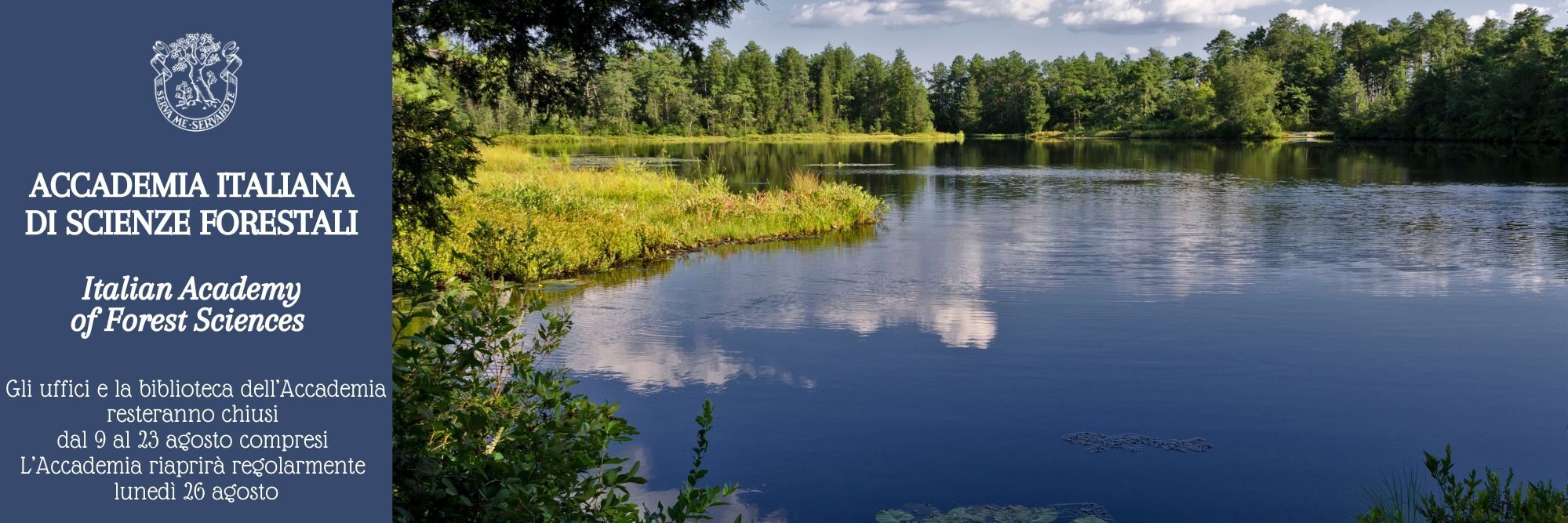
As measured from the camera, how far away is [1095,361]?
11.1 m

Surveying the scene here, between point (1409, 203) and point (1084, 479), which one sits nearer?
point (1084, 479)

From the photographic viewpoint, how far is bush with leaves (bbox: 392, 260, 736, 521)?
4.14 meters

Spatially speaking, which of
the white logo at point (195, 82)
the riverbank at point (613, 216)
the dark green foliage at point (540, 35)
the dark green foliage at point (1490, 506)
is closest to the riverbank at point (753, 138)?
the riverbank at point (613, 216)

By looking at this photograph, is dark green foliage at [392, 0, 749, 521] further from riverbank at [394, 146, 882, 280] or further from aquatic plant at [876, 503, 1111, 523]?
riverbank at [394, 146, 882, 280]

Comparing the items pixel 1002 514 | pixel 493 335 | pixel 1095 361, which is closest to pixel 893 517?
pixel 1002 514

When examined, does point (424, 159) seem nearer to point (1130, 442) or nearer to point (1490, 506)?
point (1130, 442)

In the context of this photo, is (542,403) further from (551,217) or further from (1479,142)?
(1479,142)

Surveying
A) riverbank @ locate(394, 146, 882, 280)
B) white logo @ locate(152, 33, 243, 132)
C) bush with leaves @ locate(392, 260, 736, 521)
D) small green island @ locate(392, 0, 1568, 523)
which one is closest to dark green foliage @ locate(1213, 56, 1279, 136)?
small green island @ locate(392, 0, 1568, 523)

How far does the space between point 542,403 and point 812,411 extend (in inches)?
178

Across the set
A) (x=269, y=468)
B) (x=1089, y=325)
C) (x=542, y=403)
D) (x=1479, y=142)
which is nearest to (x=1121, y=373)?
(x=1089, y=325)

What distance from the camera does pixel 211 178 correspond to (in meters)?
2.73

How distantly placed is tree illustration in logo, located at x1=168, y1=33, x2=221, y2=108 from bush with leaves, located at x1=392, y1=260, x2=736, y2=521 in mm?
1647

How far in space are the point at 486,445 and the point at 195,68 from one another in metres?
2.80

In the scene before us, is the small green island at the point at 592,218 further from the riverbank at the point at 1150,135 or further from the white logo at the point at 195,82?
the riverbank at the point at 1150,135
